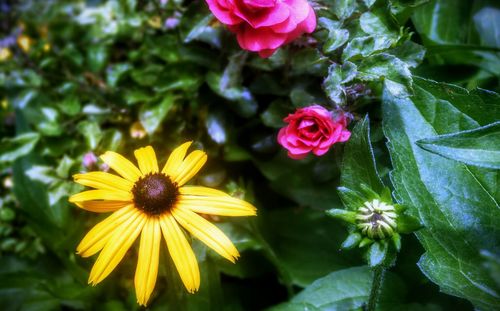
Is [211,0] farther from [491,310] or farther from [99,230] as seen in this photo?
[491,310]

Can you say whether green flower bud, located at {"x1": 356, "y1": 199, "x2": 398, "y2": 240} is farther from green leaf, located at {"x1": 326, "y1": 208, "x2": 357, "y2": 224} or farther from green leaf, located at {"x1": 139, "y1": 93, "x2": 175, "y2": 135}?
green leaf, located at {"x1": 139, "y1": 93, "x2": 175, "y2": 135}

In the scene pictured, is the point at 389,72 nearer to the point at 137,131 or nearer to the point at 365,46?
the point at 365,46

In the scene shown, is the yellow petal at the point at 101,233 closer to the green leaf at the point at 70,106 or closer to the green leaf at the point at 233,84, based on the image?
the green leaf at the point at 233,84

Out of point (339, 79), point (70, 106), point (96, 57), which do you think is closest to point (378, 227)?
point (339, 79)

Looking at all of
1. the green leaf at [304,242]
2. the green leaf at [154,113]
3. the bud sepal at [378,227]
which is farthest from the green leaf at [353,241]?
the green leaf at [154,113]

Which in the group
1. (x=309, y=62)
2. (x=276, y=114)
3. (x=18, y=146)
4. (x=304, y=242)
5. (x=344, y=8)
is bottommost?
(x=304, y=242)
